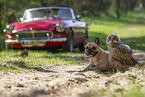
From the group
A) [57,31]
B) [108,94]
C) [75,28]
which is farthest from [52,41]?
[108,94]

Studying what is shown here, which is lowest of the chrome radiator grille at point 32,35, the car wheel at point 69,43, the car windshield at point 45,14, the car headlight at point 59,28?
the car wheel at point 69,43

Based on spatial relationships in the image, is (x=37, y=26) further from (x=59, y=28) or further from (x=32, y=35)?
(x=59, y=28)

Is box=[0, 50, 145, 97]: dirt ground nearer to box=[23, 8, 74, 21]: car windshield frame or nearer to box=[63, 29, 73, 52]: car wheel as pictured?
box=[63, 29, 73, 52]: car wheel

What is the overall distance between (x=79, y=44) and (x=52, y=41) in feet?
5.98

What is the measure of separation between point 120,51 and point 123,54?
8cm

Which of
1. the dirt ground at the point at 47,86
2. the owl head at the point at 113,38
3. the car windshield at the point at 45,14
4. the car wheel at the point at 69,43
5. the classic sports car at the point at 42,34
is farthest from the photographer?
the car windshield at the point at 45,14

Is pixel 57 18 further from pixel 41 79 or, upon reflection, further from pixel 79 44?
pixel 41 79

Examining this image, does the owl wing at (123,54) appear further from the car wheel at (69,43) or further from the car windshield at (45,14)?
the car windshield at (45,14)

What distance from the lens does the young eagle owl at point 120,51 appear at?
4.97 meters

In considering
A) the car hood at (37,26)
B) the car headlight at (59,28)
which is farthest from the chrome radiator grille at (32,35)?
the car headlight at (59,28)

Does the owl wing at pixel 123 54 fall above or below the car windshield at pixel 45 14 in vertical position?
below

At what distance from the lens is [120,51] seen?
4980 mm

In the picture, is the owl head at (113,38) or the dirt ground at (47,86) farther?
the owl head at (113,38)

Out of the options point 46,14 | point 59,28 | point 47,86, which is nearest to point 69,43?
point 59,28
